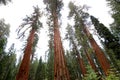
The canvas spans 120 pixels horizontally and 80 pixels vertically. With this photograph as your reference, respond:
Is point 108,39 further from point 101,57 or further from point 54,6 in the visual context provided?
point 54,6

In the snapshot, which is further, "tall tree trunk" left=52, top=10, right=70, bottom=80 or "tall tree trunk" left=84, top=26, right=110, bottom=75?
"tall tree trunk" left=84, top=26, right=110, bottom=75

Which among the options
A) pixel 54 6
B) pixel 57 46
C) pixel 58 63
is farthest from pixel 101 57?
pixel 54 6

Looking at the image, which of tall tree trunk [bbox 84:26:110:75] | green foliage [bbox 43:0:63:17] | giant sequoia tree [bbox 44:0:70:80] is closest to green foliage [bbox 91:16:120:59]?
tall tree trunk [bbox 84:26:110:75]

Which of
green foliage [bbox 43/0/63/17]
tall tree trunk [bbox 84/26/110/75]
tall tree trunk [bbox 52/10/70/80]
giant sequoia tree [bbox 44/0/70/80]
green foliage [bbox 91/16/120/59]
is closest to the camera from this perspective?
tall tree trunk [bbox 52/10/70/80]

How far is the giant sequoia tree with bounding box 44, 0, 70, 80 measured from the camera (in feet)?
26.4

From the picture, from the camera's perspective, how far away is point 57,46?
10117mm

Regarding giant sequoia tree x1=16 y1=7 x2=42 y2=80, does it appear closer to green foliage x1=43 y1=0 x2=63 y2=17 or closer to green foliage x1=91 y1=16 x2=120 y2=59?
green foliage x1=43 y1=0 x2=63 y2=17

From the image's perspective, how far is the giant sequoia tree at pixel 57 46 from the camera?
316 inches

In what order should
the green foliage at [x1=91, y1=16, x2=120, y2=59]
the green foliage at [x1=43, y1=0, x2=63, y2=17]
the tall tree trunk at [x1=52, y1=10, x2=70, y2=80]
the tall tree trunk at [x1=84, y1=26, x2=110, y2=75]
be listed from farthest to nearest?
1. the green foliage at [x1=91, y1=16, x2=120, y2=59]
2. the green foliage at [x1=43, y1=0, x2=63, y2=17]
3. the tall tree trunk at [x1=84, y1=26, x2=110, y2=75]
4. the tall tree trunk at [x1=52, y1=10, x2=70, y2=80]

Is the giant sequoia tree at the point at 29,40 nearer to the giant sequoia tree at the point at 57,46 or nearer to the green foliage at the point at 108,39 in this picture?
the giant sequoia tree at the point at 57,46

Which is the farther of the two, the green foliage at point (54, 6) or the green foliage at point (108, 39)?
the green foliage at point (108, 39)

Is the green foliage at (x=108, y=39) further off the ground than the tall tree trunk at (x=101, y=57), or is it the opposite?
the green foliage at (x=108, y=39)

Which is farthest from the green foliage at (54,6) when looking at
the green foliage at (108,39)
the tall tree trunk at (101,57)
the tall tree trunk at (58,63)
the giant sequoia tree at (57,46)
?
the green foliage at (108,39)

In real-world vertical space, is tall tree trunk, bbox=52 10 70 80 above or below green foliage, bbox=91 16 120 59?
below
